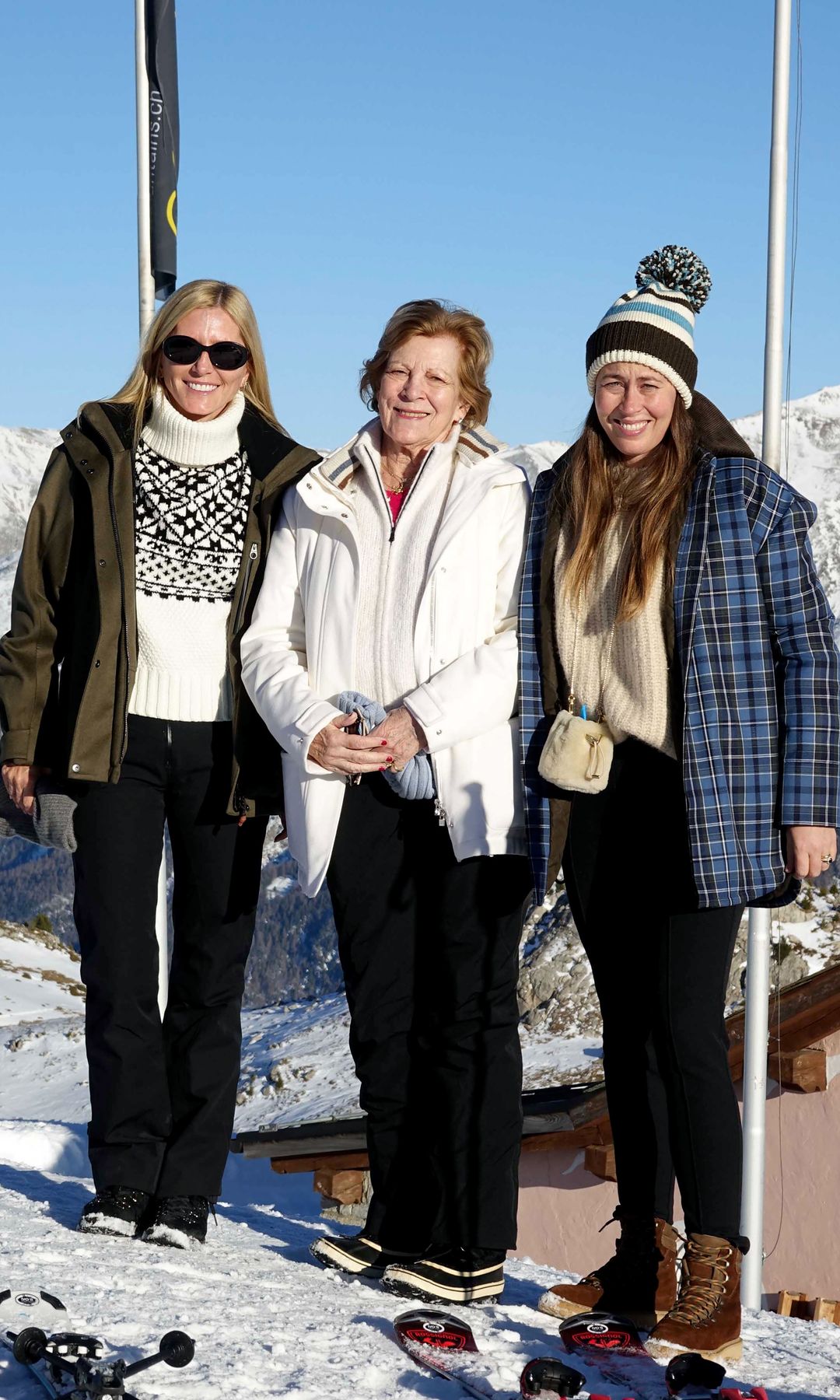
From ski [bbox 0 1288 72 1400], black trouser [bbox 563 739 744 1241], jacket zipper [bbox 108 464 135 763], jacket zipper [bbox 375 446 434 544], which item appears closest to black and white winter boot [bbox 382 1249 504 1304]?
black trouser [bbox 563 739 744 1241]

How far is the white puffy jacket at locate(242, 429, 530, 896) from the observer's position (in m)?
3.82

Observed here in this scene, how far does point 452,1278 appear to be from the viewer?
12.4ft

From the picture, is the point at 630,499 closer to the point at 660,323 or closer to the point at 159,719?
the point at 660,323

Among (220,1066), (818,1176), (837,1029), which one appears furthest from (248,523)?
(818,1176)

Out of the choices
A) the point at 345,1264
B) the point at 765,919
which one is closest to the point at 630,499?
the point at 345,1264

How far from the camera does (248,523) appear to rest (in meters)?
4.17

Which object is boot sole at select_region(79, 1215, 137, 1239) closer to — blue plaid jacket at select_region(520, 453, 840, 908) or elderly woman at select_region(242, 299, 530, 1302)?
elderly woman at select_region(242, 299, 530, 1302)

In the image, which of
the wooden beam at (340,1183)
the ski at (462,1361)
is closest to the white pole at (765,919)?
the ski at (462,1361)

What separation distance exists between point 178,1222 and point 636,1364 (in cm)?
135

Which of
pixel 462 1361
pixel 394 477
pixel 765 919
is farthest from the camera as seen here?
pixel 765 919

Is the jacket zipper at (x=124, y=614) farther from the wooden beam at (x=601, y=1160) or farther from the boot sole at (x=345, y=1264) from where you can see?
the wooden beam at (x=601, y=1160)

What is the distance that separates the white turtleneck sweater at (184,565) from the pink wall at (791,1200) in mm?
5775

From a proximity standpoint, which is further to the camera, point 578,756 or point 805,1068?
point 805,1068

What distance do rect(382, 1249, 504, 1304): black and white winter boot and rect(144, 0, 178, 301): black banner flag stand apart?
5222 mm
